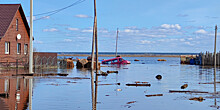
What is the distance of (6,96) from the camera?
47.5 feet

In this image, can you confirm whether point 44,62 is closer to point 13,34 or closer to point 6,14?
point 13,34

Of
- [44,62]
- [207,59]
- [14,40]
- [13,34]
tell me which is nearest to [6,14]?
[13,34]

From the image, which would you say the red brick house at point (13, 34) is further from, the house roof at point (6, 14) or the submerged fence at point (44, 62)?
the submerged fence at point (44, 62)

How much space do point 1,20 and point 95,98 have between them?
1195 inches

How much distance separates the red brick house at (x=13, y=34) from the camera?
4053 cm

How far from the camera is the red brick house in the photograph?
133ft

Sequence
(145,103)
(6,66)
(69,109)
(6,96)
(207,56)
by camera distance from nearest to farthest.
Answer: (69,109), (145,103), (6,96), (6,66), (207,56)

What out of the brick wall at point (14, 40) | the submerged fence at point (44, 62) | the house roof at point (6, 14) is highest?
the house roof at point (6, 14)

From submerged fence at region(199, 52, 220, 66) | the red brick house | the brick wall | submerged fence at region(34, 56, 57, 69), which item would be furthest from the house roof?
submerged fence at region(199, 52, 220, 66)

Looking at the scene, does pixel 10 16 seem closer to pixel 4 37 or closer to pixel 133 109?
pixel 4 37

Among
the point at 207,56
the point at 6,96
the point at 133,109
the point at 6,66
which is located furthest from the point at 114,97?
the point at 207,56

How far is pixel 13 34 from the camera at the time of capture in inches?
A: 1673

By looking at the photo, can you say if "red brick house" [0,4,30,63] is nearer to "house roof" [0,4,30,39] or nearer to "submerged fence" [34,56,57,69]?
"house roof" [0,4,30,39]

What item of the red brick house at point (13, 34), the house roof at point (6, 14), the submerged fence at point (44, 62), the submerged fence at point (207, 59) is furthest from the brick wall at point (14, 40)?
the submerged fence at point (207, 59)
